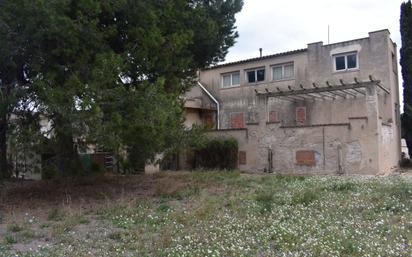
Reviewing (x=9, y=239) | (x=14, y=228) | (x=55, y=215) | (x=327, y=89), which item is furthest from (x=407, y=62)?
(x=9, y=239)

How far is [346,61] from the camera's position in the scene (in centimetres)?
2700

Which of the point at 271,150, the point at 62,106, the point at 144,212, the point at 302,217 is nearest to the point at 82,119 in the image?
the point at 62,106

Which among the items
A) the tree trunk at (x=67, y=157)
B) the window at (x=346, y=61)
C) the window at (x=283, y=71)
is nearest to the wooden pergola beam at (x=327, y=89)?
the window at (x=346, y=61)

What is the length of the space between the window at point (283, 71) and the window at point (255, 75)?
2.72ft

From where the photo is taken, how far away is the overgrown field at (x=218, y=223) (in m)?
6.89

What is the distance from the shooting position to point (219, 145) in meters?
23.9

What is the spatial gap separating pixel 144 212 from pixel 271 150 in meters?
13.0

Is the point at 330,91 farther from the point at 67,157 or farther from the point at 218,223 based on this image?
the point at 218,223

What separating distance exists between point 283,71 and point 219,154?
8.49 metres

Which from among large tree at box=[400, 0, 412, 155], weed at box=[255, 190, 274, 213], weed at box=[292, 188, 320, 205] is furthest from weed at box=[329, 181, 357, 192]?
large tree at box=[400, 0, 412, 155]

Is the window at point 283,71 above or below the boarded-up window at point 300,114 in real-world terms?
above

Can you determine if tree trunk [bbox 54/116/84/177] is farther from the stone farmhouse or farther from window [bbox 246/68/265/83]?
window [bbox 246/68/265/83]

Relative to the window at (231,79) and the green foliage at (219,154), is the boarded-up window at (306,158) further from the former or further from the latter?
the window at (231,79)

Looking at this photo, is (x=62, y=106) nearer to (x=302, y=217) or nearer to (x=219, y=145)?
(x=302, y=217)
